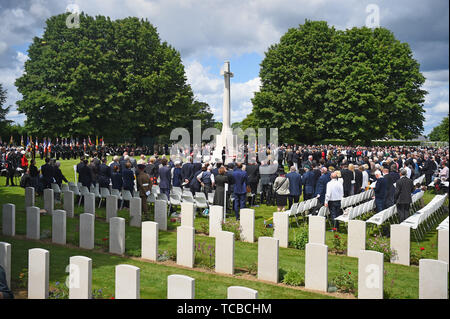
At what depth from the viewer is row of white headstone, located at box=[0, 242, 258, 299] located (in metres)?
4.96

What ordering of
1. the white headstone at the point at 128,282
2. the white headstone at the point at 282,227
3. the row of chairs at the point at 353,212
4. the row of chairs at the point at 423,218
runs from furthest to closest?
the row of chairs at the point at 353,212, the row of chairs at the point at 423,218, the white headstone at the point at 282,227, the white headstone at the point at 128,282

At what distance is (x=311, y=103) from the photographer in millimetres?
44688

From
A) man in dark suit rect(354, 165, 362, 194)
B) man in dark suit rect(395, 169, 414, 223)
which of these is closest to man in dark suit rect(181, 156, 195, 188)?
man in dark suit rect(354, 165, 362, 194)

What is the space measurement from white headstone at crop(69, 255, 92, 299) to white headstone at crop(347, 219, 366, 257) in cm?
629

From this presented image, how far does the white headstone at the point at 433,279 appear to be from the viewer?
596 centimetres

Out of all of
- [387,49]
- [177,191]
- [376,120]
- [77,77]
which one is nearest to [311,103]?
[376,120]

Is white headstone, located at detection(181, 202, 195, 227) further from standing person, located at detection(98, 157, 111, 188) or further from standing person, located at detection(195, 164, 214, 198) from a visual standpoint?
standing person, located at detection(98, 157, 111, 188)

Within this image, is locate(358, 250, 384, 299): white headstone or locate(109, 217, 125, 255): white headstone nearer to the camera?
locate(358, 250, 384, 299): white headstone

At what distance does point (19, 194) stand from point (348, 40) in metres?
38.2

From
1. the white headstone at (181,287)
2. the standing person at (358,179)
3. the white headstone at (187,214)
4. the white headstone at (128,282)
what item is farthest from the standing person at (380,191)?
the white headstone at (128,282)

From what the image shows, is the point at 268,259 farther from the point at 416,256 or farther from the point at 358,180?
the point at 358,180

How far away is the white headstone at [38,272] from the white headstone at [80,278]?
66 centimetres

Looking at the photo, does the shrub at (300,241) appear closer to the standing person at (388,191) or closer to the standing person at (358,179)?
the standing person at (388,191)
